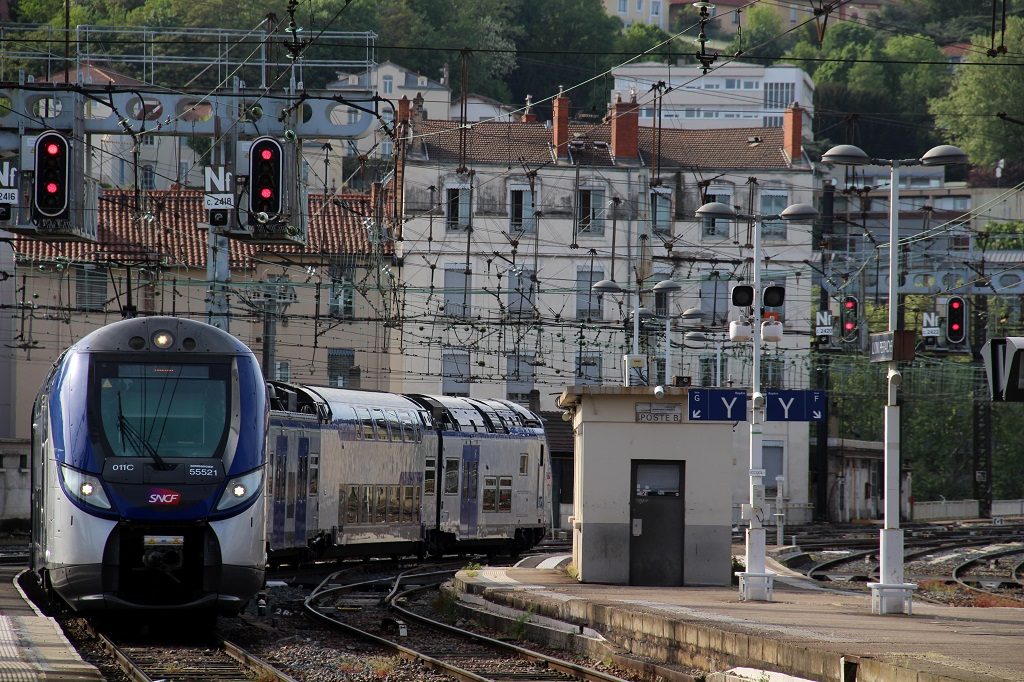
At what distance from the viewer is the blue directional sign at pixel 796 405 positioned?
2227 cm

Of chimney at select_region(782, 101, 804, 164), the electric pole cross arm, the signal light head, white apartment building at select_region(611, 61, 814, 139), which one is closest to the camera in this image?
the signal light head

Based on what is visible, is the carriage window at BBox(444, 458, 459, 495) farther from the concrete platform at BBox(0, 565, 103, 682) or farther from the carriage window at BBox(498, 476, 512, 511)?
the concrete platform at BBox(0, 565, 103, 682)

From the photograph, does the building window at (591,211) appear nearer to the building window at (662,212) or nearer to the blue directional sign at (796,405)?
the building window at (662,212)

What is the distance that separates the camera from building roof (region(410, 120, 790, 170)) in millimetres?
61906

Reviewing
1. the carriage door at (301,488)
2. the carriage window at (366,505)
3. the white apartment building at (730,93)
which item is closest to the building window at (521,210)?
the carriage window at (366,505)

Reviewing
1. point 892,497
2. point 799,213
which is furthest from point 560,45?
point 892,497

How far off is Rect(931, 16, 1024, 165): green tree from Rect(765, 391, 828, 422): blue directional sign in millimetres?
86953

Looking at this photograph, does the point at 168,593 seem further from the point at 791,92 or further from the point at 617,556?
the point at 791,92

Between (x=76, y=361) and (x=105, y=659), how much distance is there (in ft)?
10.6

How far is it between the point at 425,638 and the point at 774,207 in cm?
4612

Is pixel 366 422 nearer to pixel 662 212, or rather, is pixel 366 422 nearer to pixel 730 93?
pixel 662 212

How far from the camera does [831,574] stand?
35.6 metres

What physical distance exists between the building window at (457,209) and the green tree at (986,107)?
53904 mm

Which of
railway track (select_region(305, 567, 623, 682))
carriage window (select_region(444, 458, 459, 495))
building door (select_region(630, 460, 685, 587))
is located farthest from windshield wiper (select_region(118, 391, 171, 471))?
carriage window (select_region(444, 458, 459, 495))
